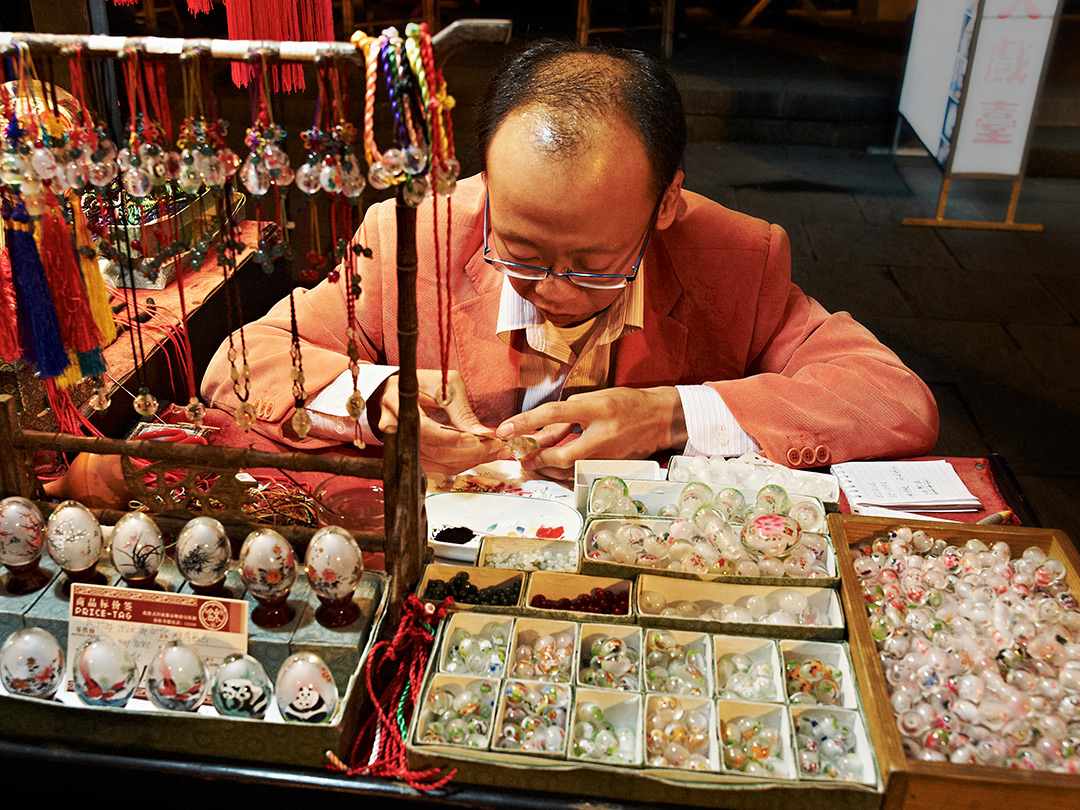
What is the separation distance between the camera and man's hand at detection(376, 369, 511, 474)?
168cm

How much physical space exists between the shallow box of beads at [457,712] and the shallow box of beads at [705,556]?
10.6 inches

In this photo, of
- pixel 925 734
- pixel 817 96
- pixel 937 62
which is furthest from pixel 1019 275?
pixel 925 734

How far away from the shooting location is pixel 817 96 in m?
6.00

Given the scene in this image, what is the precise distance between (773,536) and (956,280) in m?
3.73

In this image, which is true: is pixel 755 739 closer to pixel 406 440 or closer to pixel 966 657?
pixel 966 657

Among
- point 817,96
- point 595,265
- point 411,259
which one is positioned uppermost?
point 411,259

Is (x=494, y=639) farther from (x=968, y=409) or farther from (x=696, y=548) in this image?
(x=968, y=409)

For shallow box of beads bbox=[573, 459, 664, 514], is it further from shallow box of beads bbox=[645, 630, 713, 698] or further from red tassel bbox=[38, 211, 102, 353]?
red tassel bbox=[38, 211, 102, 353]

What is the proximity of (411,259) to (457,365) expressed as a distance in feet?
3.02

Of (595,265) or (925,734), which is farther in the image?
(595,265)

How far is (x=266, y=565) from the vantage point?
116cm

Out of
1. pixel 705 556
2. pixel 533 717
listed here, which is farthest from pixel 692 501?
pixel 533 717

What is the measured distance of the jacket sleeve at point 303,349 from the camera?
1.83m

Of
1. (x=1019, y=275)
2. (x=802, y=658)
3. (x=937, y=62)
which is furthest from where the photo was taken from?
(x=937, y=62)
